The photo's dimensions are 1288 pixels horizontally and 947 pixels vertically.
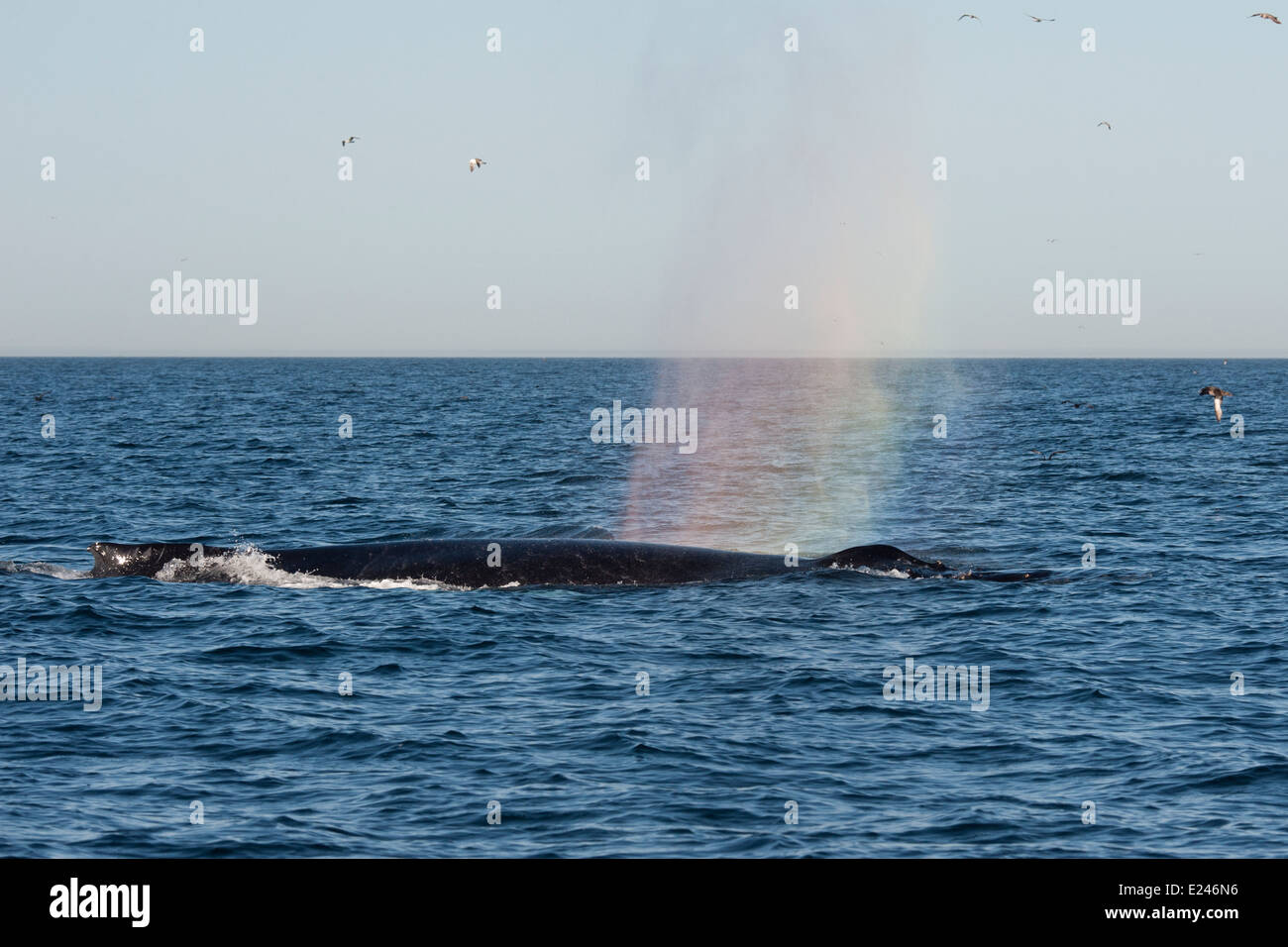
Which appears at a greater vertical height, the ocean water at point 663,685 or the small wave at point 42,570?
the small wave at point 42,570

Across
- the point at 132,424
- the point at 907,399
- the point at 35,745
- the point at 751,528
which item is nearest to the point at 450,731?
the point at 35,745

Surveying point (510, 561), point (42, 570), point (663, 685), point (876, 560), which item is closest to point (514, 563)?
point (510, 561)

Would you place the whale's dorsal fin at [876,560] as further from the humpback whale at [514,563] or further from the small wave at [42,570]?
the small wave at [42,570]

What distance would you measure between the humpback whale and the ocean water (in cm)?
52

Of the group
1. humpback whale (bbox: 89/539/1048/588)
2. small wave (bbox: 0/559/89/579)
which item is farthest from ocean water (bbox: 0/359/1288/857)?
humpback whale (bbox: 89/539/1048/588)

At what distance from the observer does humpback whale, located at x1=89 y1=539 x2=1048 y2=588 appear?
87.8 feet

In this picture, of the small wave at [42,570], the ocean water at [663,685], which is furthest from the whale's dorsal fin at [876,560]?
the small wave at [42,570]

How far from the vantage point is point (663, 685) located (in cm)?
1925

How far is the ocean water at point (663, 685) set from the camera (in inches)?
538

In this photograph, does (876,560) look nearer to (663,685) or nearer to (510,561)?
(510,561)

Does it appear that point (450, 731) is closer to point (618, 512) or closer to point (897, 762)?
point (897, 762)

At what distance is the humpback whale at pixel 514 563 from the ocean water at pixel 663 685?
52 cm

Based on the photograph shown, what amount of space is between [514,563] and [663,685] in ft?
27.9
